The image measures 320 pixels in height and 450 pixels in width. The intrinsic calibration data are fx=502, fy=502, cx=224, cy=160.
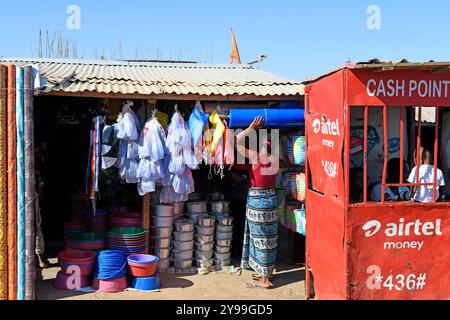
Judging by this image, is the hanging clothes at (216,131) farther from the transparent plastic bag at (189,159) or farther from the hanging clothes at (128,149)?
the hanging clothes at (128,149)

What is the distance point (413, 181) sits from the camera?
5.27 metres

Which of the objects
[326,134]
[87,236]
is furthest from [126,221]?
[326,134]

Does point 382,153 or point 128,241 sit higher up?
point 382,153

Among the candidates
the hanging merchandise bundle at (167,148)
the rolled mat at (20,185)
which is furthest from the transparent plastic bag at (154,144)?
the rolled mat at (20,185)

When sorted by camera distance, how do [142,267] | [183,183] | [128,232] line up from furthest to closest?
[128,232]
[183,183]
[142,267]

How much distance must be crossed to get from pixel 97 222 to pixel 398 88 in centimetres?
478

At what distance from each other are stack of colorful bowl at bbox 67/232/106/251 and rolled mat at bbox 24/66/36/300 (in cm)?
110

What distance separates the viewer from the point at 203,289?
6.49 m

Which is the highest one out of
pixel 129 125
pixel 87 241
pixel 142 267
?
pixel 129 125

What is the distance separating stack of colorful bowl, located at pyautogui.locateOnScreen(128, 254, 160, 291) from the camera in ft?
20.8

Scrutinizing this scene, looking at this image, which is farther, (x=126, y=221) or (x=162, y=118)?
(x=126, y=221)

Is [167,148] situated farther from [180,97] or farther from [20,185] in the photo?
[20,185]
